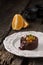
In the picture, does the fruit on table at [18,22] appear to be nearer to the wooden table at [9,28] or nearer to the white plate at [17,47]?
the wooden table at [9,28]

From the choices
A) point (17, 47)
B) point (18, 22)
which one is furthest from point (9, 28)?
point (17, 47)

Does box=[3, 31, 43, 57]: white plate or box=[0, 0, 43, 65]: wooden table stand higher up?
box=[3, 31, 43, 57]: white plate

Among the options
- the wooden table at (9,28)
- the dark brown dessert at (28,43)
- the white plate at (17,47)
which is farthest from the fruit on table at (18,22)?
the dark brown dessert at (28,43)

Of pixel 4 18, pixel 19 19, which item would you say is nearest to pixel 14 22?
pixel 19 19

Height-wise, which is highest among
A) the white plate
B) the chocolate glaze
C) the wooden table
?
the chocolate glaze

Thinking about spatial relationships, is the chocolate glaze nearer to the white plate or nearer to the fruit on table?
the white plate

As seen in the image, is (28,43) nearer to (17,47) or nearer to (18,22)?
(17,47)

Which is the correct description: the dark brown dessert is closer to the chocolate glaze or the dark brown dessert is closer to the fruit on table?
the chocolate glaze

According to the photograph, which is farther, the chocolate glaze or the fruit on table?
the fruit on table

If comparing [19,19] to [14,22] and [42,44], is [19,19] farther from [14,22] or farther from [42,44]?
[42,44]

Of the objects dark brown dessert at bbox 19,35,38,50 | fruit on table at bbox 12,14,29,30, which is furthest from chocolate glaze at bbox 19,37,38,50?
fruit on table at bbox 12,14,29,30
